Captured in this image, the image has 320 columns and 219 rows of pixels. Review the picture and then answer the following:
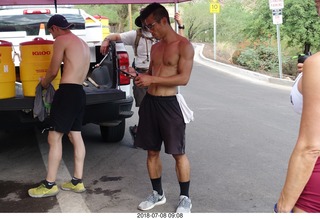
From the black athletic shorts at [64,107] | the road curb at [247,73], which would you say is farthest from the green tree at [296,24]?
the black athletic shorts at [64,107]

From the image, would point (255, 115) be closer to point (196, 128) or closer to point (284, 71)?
point (196, 128)

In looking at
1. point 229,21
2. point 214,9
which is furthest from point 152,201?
point 229,21

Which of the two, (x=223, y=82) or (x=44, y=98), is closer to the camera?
(x=44, y=98)

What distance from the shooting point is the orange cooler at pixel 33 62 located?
15.0ft

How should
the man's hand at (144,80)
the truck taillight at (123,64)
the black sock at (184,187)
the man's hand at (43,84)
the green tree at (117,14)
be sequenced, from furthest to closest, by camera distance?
the green tree at (117,14)
the truck taillight at (123,64)
the man's hand at (43,84)
the black sock at (184,187)
the man's hand at (144,80)

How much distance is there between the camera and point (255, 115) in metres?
8.59

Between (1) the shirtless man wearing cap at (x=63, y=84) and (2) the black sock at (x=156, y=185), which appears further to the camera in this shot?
(1) the shirtless man wearing cap at (x=63, y=84)

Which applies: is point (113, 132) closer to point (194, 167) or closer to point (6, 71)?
point (194, 167)

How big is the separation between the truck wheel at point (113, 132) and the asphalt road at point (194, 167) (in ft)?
0.32

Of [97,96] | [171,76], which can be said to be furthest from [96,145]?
[171,76]

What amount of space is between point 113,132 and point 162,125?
2455 millimetres

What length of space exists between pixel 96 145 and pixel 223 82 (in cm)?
859

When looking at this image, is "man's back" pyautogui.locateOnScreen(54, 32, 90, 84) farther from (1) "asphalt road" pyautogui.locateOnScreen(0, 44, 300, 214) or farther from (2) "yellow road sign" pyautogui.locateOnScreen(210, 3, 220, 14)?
(2) "yellow road sign" pyautogui.locateOnScreen(210, 3, 220, 14)

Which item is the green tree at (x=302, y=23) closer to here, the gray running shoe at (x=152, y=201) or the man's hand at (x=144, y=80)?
the gray running shoe at (x=152, y=201)
